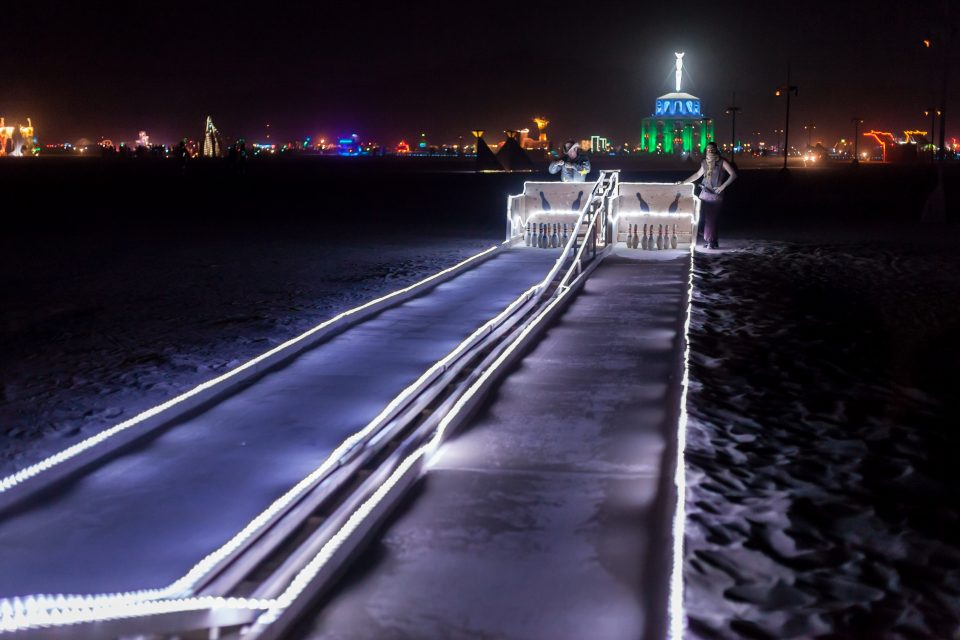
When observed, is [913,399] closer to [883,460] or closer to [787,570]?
[883,460]

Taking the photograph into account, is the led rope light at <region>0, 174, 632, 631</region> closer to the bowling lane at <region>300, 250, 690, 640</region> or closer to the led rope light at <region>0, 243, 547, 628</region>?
the led rope light at <region>0, 243, 547, 628</region>

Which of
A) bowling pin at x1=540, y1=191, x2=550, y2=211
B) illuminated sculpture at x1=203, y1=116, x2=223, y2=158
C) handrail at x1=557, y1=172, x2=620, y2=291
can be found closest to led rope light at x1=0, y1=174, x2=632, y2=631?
handrail at x1=557, y1=172, x2=620, y2=291

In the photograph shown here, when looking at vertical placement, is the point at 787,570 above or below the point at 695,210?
below

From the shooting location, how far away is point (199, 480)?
5.51 m

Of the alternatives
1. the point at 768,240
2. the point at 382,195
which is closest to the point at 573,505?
the point at 768,240

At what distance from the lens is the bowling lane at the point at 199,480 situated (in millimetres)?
4445

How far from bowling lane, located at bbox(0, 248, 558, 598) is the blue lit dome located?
615ft

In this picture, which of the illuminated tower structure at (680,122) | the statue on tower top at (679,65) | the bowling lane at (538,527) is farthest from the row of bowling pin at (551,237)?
the illuminated tower structure at (680,122)

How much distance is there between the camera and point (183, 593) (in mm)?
Answer: 4008

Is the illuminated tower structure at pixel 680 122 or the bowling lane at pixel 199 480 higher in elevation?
the illuminated tower structure at pixel 680 122

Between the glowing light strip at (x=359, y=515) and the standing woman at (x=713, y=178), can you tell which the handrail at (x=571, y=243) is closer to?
the standing woman at (x=713, y=178)

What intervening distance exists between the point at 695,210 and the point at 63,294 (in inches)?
384

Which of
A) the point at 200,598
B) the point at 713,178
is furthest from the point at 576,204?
the point at 200,598

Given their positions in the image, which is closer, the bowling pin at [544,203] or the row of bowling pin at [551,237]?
the row of bowling pin at [551,237]
